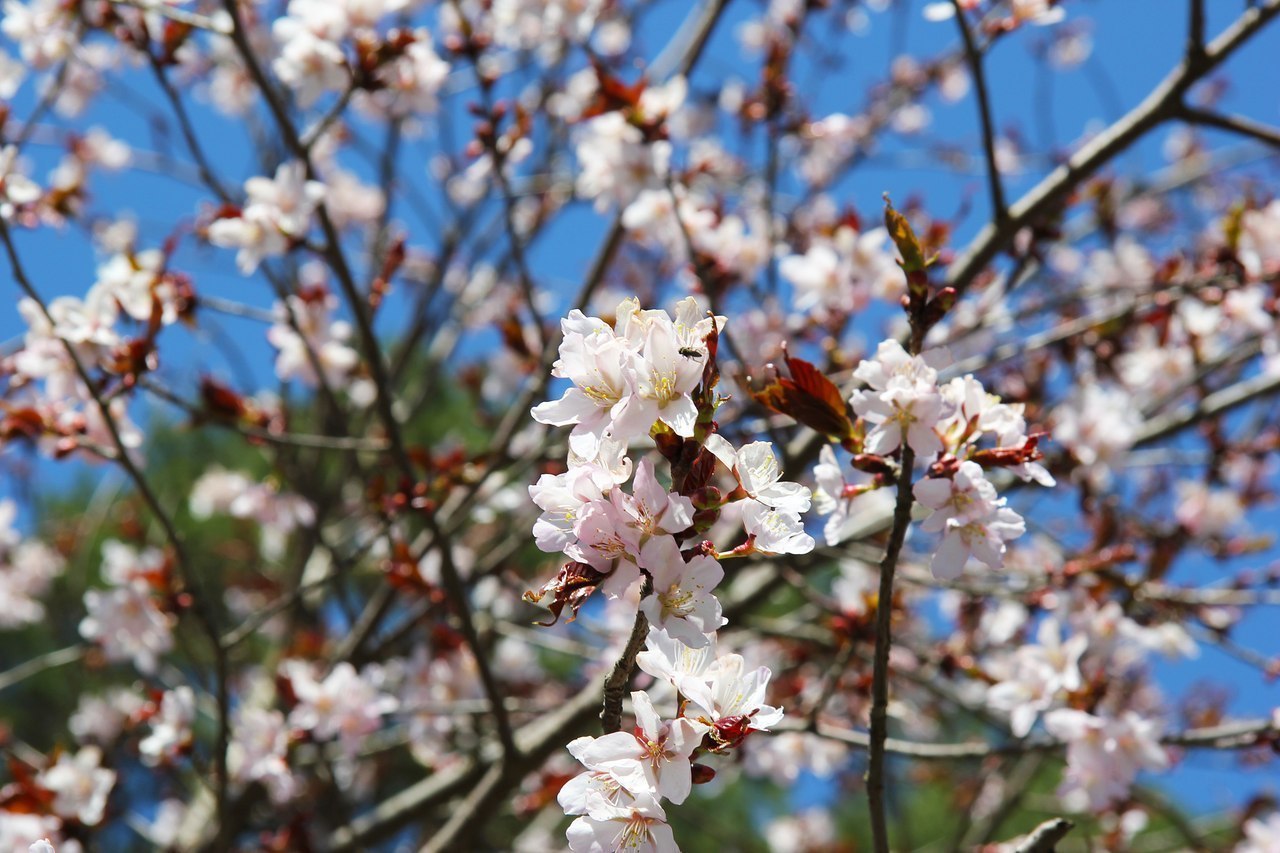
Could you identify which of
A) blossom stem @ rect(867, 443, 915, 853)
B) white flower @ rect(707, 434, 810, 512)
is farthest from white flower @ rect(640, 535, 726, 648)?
blossom stem @ rect(867, 443, 915, 853)

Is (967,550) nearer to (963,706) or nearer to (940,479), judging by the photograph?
(940,479)

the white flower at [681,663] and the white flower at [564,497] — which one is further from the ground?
the white flower at [564,497]

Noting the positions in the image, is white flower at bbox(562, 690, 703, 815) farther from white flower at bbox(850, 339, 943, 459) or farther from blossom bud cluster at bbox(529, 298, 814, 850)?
white flower at bbox(850, 339, 943, 459)

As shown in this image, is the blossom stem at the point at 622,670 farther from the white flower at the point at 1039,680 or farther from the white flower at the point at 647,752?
the white flower at the point at 1039,680

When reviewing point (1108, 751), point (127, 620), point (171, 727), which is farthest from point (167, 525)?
point (1108, 751)

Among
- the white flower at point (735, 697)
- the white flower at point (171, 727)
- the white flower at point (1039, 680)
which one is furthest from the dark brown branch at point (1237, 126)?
the white flower at point (171, 727)

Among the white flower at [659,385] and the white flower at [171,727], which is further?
the white flower at [171,727]

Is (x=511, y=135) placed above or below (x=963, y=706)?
above

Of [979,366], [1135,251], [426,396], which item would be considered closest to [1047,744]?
[979,366]
